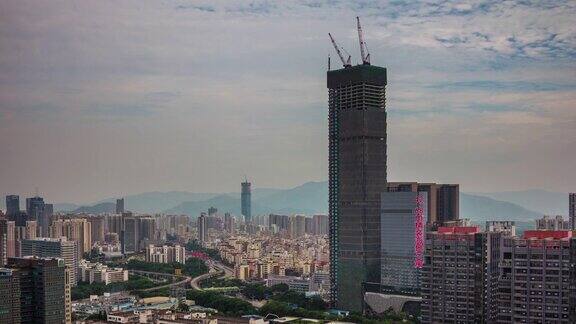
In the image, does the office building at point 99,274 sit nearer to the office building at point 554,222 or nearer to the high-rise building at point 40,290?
the high-rise building at point 40,290

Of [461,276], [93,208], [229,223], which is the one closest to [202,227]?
[229,223]

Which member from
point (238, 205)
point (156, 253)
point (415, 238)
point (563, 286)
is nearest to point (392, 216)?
point (415, 238)

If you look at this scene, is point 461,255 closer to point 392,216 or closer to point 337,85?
point 392,216

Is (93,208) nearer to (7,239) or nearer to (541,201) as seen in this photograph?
(7,239)

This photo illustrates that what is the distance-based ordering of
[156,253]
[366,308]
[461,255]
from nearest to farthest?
[461,255], [366,308], [156,253]

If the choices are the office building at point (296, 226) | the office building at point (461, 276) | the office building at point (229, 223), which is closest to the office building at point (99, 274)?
the office building at point (461, 276)

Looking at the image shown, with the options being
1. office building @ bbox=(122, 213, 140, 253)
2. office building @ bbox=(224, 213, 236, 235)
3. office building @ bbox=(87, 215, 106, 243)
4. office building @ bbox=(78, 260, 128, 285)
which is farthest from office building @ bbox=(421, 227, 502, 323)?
office building @ bbox=(224, 213, 236, 235)
